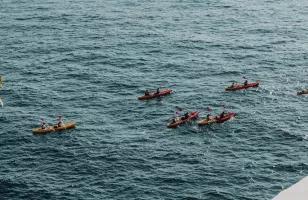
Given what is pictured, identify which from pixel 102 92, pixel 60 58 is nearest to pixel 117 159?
pixel 102 92

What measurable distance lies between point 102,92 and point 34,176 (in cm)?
3241

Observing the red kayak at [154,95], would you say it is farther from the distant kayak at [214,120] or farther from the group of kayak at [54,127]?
the group of kayak at [54,127]

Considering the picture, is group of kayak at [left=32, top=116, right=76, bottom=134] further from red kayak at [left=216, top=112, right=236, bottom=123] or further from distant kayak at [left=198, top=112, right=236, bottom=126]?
red kayak at [left=216, top=112, right=236, bottom=123]

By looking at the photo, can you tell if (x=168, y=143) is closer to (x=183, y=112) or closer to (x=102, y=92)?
(x=183, y=112)

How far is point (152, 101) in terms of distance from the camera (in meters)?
108

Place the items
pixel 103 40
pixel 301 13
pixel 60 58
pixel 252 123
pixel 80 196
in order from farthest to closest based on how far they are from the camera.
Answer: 1. pixel 301 13
2. pixel 103 40
3. pixel 60 58
4. pixel 252 123
5. pixel 80 196

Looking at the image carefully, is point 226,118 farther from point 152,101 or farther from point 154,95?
point 154,95

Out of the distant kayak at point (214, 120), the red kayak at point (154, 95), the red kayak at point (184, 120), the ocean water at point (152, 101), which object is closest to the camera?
the ocean water at point (152, 101)

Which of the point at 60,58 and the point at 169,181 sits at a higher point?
the point at 60,58

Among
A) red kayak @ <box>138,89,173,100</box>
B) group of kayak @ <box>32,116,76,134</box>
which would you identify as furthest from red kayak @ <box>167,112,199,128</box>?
group of kayak @ <box>32,116,76,134</box>

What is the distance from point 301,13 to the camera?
16025cm

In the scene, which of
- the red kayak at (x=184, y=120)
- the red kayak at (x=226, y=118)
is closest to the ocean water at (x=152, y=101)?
the red kayak at (x=184, y=120)

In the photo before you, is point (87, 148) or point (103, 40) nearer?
point (87, 148)

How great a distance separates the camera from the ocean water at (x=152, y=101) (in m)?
81.5
